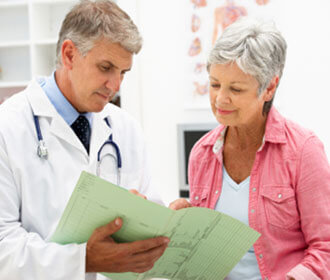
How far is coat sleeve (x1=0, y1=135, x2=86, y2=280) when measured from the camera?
1140 millimetres

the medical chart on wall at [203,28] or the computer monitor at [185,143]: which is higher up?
the medical chart on wall at [203,28]

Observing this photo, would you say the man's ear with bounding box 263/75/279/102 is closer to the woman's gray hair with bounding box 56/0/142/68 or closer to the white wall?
the woman's gray hair with bounding box 56/0/142/68

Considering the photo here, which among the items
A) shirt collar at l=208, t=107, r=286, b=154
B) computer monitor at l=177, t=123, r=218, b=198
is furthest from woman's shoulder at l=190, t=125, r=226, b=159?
computer monitor at l=177, t=123, r=218, b=198

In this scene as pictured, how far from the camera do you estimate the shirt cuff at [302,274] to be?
119cm

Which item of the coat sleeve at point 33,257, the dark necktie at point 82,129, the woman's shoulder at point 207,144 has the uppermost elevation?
the dark necktie at point 82,129

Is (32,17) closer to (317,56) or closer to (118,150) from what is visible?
(317,56)

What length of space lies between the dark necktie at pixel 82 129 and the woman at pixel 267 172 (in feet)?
1.18

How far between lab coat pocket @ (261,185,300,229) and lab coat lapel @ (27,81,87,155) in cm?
59

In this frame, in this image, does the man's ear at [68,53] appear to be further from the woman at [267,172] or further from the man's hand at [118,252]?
the man's hand at [118,252]

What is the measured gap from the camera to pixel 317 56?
307 cm

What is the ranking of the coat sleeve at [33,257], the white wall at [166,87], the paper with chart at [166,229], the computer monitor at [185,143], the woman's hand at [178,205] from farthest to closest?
the computer monitor at [185,143], the white wall at [166,87], the woman's hand at [178,205], the coat sleeve at [33,257], the paper with chart at [166,229]

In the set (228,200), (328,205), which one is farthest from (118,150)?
(328,205)

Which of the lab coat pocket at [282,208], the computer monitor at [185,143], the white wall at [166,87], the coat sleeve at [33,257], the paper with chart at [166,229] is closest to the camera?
the paper with chart at [166,229]

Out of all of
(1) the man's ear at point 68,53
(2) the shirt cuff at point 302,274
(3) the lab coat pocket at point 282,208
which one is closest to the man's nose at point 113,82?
(1) the man's ear at point 68,53
